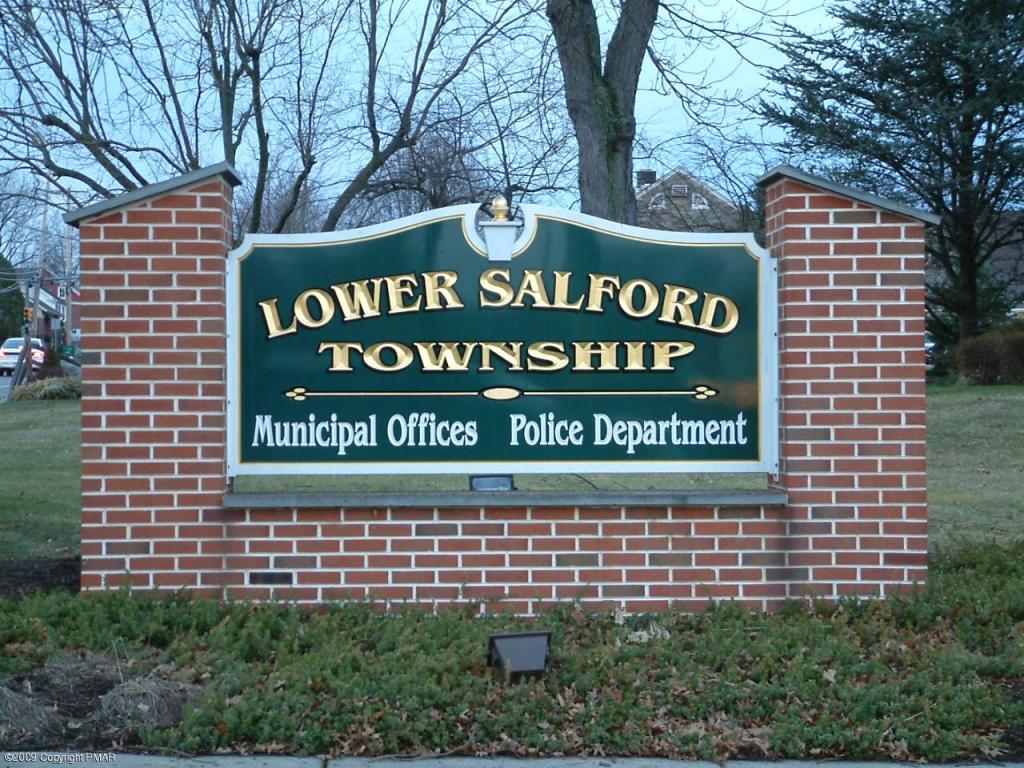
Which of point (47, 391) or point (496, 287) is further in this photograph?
point (47, 391)

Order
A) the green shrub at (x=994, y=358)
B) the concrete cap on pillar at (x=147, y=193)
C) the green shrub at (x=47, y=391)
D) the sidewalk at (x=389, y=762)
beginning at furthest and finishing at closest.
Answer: the green shrub at (x=47, y=391)
the green shrub at (x=994, y=358)
the concrete cap on pillar at (x=147, y=193)
the sidewalk at (x=389, y=762)

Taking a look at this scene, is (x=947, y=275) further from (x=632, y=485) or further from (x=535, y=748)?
(x=535, y=748)

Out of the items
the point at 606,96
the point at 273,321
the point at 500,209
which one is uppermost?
the point at 606,96

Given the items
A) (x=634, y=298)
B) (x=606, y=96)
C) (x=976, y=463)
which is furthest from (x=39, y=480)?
(x=976, y=463)

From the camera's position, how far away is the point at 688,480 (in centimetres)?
1267

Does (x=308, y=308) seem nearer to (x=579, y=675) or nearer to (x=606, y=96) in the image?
(x=579, y=675)

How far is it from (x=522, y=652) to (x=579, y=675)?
279 millimetres

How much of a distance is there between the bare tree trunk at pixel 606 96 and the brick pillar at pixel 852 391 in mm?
5702

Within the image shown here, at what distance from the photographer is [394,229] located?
6305 mm

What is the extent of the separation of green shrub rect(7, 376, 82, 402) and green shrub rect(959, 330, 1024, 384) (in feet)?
64.8

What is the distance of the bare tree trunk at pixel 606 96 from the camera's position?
39.0ft

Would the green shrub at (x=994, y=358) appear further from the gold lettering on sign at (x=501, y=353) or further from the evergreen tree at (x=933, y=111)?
the gold lettering on sign at (x=501, y=353)

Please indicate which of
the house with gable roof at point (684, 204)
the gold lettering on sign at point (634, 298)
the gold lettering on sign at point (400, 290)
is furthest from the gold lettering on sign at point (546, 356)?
the house with gable roof at point (684, 204)

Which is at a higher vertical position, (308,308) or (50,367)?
(50,367)
